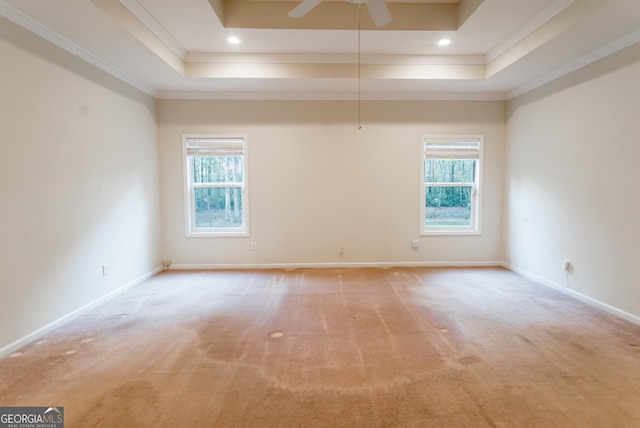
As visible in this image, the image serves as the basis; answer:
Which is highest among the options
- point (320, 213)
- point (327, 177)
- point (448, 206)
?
point (327, 177)

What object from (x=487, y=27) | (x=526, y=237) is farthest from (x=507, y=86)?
(x=526, y=237)

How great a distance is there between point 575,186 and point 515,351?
238 centimetres

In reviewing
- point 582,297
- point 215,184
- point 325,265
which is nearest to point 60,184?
point 215,184

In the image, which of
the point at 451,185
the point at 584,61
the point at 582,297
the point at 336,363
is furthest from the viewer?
the point at 451,185

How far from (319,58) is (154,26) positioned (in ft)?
6.24

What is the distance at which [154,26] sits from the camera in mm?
3225

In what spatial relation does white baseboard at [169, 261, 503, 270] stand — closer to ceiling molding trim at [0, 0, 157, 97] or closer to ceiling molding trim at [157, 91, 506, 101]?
ceiling molding trim at [157, 91, 506, 101]

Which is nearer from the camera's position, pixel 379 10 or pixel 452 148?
pixel 379 10

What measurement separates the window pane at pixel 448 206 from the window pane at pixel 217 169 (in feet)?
10.2

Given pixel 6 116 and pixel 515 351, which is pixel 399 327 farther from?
pixel 6 116

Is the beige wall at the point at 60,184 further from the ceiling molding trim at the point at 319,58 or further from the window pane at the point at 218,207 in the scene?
the ceiling molding trim at the point at 319,58

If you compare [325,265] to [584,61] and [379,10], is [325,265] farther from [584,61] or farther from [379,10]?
[584,61]

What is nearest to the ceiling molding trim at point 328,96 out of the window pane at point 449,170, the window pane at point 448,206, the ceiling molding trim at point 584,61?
the ceiling molding trim at point 584,61

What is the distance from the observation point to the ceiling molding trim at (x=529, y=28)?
2.88 meters
